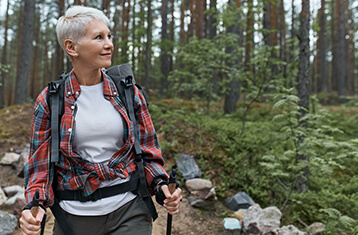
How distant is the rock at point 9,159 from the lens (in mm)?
6570

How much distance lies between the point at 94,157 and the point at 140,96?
19.7 inches

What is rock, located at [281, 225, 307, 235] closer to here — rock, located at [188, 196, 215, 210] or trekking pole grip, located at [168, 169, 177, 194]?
rock, located at [188, 196, 215, 210]

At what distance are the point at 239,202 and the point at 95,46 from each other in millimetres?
4283

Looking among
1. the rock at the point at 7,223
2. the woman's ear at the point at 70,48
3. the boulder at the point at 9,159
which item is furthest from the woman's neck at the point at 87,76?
the boulder at the point at 9,159

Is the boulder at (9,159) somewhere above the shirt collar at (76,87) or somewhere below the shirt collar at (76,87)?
below

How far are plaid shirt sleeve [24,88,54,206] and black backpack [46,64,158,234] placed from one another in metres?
0.05

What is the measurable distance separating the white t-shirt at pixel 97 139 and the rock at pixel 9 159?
241 inches

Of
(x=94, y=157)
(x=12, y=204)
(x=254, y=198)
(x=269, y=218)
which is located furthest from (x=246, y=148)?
(x=94, y=157)

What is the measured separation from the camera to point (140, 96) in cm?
181

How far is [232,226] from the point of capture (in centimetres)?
441

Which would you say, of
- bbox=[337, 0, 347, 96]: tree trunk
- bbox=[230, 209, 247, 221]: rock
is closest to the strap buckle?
bbox=[230, 209, 247, 221]: rock

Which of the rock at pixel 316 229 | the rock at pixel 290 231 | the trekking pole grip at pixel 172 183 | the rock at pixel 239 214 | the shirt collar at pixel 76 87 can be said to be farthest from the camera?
the rock at pixel 239 214

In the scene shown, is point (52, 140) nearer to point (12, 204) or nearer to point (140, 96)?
point (140, 96)

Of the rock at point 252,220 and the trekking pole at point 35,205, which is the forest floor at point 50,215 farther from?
the trekking pole at point 35,205
